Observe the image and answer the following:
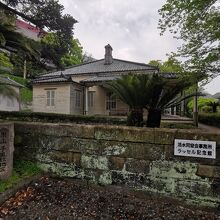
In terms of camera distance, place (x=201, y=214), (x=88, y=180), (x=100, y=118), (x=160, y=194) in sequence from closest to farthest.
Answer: (x=201, y=214), (x=160, y=194), (x=88, y=180), (x=100, y=118)

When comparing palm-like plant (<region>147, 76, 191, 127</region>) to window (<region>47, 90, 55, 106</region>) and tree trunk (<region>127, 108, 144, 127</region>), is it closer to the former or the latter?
tree trunk (<region>127, 108, 144, 127</region>)

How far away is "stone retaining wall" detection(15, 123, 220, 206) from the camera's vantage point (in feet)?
10.3

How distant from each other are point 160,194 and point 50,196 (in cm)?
168

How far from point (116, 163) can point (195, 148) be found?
1.23 metres

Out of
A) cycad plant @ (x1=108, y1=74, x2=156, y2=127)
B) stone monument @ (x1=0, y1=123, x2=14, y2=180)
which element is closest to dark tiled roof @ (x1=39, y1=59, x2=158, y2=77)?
cycad plant @ (x1=108, y1=74, x2=156, y2=127)

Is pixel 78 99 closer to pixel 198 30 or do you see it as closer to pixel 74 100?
pixel 74 100

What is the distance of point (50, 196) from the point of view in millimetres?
3346

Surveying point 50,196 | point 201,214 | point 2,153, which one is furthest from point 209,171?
point 2,153

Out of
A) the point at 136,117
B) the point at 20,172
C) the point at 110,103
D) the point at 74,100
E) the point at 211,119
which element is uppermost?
the point at 74,100

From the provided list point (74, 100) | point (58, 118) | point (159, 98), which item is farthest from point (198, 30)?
point (74, 100)

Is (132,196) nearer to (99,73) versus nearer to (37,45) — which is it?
(37,45)

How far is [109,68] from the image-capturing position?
791 inches

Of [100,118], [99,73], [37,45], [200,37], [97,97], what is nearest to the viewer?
[37,45]

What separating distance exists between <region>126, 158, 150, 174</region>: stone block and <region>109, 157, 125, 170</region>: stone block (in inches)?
3.9
